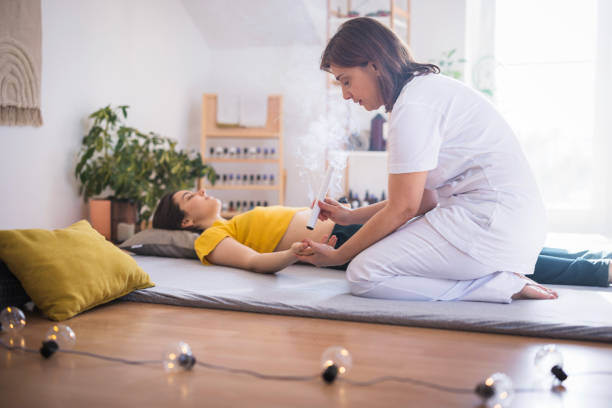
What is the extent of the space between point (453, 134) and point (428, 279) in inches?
16.4

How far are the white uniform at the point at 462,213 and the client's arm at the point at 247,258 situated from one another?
335 mm

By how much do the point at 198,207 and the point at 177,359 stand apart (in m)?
1.31

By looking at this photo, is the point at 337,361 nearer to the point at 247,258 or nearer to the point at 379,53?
the point at 379,53

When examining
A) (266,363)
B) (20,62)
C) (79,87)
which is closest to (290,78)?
(79,87)

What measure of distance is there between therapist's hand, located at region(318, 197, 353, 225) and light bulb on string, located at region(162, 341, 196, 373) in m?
0.81

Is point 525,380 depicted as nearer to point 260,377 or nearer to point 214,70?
point 260,377

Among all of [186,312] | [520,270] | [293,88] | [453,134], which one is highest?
[293,88]

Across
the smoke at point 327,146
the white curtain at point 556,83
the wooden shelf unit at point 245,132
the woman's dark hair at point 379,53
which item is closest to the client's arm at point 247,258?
the woman's dark hair at point 379,53

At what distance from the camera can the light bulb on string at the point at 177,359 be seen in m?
1.07

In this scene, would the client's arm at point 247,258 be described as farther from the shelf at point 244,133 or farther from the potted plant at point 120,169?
the shelf at point 244,133

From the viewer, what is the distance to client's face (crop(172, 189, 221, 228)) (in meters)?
2.34

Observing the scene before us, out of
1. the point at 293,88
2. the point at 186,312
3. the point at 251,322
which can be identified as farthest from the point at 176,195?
the point at 293,88

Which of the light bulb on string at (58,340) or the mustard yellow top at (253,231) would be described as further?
the mustard yellow top at (253,231)

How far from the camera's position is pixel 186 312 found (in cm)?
155
